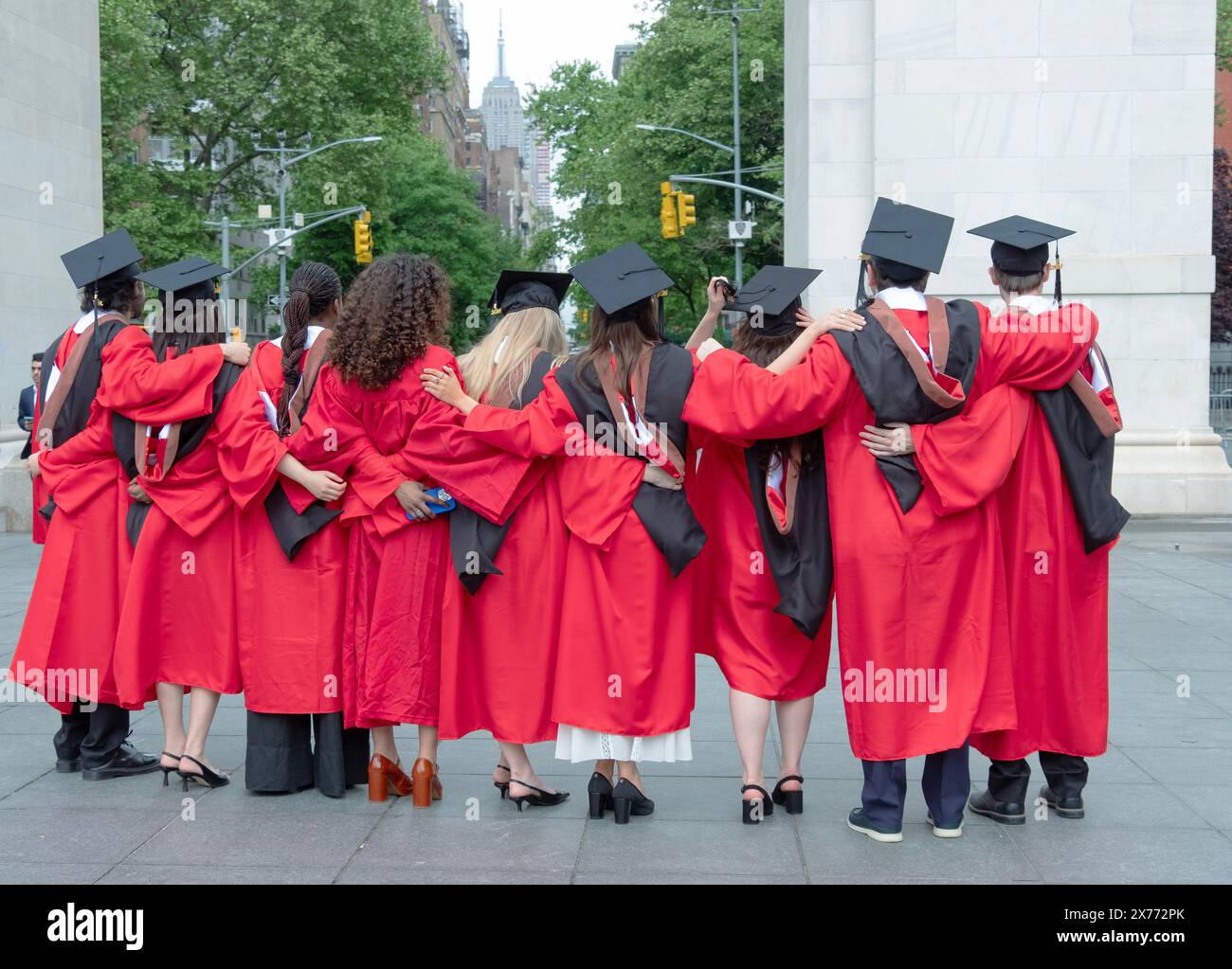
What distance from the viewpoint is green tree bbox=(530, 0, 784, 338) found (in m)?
41.3

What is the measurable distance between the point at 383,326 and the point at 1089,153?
419 inches

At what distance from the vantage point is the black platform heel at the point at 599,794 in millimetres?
5328

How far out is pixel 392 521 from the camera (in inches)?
215

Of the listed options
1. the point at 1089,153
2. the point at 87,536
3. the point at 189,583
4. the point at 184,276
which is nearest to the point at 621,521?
the point at 189,583

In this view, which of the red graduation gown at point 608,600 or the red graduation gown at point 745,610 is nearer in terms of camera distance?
the red graduation gown at point 608,600

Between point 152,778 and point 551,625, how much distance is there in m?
2.01

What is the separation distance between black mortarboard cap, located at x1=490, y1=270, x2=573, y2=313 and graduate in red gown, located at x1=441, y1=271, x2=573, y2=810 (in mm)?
167

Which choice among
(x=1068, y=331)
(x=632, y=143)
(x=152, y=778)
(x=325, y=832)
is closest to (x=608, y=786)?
(x=325, y=832)

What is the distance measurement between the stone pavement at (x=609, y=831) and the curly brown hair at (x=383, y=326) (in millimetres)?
1767

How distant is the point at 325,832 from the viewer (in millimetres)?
5121

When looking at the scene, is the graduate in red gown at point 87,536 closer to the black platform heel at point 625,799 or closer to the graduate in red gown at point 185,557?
the graduate in red gown at point 185,557

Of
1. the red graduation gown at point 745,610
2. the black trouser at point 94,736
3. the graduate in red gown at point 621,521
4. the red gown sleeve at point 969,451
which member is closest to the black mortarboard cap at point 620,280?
the graduate in red gown at point 621,521

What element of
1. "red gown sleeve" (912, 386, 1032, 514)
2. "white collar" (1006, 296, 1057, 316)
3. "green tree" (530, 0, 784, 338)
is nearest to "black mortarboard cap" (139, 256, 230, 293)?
"red gown sleeve" (912, 386, 1032, 514)

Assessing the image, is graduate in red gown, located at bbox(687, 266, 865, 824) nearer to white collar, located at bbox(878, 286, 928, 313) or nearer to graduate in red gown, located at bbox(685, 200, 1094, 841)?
graduate in red gown, located at bbox(685, 200, 1094, 841)
